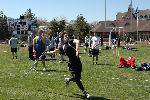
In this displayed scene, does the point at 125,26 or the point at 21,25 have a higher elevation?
the point at 125,26

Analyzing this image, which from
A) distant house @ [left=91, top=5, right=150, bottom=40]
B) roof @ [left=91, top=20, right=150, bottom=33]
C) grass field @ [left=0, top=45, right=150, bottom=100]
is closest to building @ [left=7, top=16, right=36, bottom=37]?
grass field @ [left=0, top=45, right=150, bottom=100]

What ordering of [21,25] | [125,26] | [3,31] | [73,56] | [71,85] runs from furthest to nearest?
1. [125,26]
2. [3,31]
3. [21,25]
4. [71,85]
5. [73,56]

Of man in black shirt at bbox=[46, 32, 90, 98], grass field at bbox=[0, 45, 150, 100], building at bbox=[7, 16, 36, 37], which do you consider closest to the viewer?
man in black shirt at bbox=[46, 32, 90, 98]

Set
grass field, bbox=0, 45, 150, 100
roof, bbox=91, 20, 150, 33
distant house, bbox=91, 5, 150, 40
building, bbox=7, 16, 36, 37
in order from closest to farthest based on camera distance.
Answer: grass field, bbox=0, 45, 150, 100, building, bbox=7, 16, 36, 37, distant house, bbox=91, 5, 150, 40, roof, bbox=91, 20, 150, 33

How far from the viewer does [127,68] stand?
21531mm

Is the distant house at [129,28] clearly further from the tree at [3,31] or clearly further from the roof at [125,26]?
the tree at [3,31]

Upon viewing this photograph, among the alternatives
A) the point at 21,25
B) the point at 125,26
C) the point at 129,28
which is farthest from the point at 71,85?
the point at 125,26

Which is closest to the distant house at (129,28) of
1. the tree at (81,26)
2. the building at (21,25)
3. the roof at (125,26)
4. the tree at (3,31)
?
the roof at (125,26)

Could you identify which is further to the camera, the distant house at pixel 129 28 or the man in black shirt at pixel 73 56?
the distant house at pixel 129 28

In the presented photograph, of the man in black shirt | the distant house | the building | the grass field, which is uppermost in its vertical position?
the distant house

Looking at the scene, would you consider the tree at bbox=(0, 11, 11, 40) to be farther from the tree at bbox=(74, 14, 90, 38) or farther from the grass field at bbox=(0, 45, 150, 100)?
the grass field at bbox=(0, 45, 150, 100)

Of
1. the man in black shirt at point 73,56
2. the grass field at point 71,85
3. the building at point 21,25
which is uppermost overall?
the building at point 21,25

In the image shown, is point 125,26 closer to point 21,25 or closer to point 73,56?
point 21,25

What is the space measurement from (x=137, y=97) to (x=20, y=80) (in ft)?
17.0
